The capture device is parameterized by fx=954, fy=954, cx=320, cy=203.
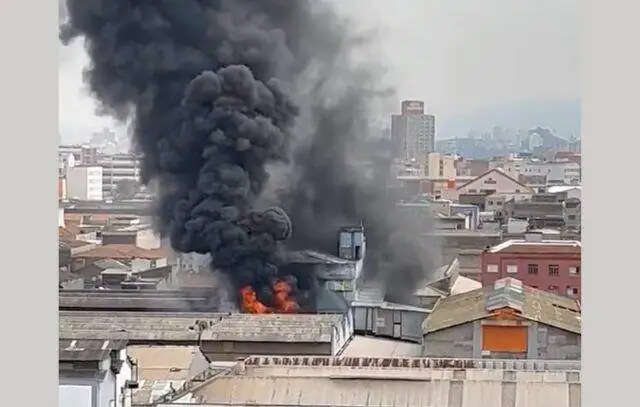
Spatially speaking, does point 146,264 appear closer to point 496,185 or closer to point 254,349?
point 254,349

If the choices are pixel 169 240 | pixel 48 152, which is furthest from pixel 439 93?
pixel 48 152

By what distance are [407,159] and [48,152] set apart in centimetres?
107

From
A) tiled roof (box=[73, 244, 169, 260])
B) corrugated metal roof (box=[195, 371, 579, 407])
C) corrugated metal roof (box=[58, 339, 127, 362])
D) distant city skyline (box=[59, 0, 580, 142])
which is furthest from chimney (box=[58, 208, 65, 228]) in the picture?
corrugated metal roof (box=[195, 371, 579, 407])

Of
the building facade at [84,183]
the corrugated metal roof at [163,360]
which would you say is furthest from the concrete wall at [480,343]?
the building facade at [84,183]

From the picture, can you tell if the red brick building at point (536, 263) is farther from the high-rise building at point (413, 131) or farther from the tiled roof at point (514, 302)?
the high-rise building at point (413, 131)

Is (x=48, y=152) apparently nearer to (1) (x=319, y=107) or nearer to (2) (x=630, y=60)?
(1) (x=319, y=107)

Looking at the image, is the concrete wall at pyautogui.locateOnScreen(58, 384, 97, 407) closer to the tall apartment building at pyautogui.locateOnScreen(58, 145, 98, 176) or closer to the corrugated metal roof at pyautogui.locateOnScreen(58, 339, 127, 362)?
the corrugated metal roof at pyautogui.locateOnScreen(58, 339, 127, 362)

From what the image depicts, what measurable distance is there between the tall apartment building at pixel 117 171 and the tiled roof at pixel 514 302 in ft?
3.40

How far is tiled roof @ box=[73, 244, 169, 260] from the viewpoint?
9.82ft

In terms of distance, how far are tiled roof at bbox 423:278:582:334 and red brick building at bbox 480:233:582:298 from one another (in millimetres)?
34

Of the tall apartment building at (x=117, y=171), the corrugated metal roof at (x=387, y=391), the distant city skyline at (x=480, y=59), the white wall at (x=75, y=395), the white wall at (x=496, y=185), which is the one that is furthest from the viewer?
the tall apartment building at (x=117, y=171)

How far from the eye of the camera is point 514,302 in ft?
9.24

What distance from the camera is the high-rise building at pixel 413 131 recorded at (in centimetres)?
288

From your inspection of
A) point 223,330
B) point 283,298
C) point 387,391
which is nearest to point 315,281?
point 283,298
